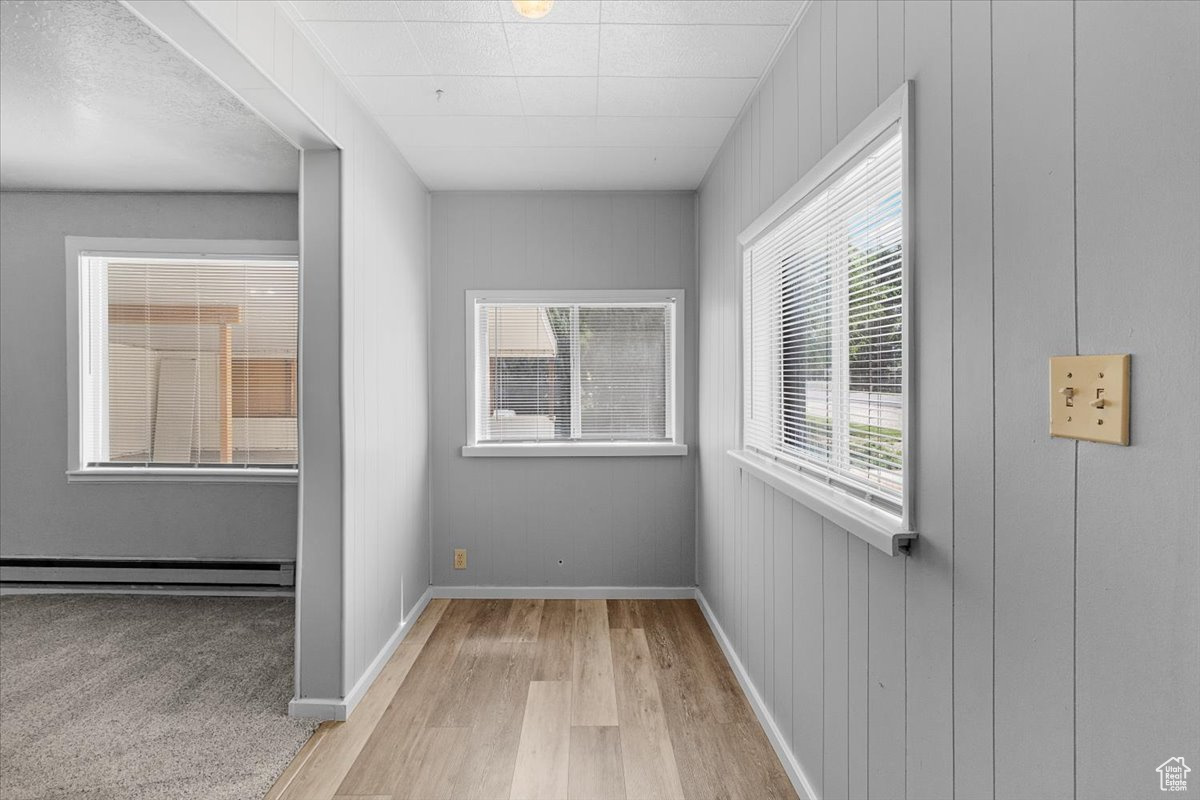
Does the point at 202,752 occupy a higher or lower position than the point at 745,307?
lower

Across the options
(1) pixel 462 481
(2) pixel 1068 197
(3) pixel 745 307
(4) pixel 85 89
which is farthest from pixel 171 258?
(2) pixel 1068 197

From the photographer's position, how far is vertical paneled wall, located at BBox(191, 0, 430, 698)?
2287 millimetres

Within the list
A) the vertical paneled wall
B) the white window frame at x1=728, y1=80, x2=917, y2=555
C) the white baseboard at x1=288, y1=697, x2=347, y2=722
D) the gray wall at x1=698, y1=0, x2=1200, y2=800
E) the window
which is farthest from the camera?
the white baseboard at x1=288, y1=697, x2=347, y2=722

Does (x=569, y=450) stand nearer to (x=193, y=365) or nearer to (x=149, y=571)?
(x=193, y=365)

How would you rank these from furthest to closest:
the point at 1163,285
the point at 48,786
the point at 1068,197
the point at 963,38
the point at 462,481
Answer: the point at 462,481, the point at 48,786, the point at 963,38, the point at 1068,197, the point at 1163,285

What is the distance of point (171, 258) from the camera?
396 cm

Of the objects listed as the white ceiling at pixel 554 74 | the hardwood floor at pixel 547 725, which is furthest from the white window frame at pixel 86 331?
the hardwood floor at pixel 547 725

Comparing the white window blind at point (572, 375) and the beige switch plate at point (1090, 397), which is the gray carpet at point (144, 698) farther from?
the beige switch plate at point (1090, 397)

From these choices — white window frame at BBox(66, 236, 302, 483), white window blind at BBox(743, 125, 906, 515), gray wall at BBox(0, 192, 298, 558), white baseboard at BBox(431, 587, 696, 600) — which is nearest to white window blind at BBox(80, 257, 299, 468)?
white window frame at BBox(66, 236, 302, 483)

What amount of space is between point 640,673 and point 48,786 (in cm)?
215

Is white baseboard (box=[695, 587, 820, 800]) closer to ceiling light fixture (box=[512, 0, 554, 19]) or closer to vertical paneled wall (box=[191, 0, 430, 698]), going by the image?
vertical paneled wall (box=[191, 0, 430, 698])

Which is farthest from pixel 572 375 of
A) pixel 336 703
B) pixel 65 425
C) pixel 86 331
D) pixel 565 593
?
pixel 65 425

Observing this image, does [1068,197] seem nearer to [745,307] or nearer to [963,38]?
[963,38]

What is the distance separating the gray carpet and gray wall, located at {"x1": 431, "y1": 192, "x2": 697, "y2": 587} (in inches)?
48.3
